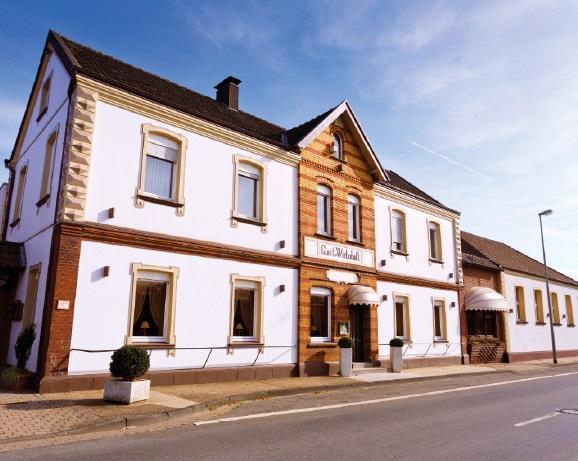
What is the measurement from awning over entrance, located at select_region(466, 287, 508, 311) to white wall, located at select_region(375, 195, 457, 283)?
4.77 feet

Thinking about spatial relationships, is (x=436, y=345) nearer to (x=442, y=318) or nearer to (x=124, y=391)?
(x=442, y=318)

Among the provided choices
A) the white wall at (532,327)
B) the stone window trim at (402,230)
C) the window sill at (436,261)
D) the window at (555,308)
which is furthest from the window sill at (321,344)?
the window at (555,308)

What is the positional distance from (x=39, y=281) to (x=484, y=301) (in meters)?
19.3

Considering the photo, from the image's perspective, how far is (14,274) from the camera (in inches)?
537

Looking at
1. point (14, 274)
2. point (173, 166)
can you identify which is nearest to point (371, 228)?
point (173, 166)

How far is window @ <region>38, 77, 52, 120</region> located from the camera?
48.9 feet

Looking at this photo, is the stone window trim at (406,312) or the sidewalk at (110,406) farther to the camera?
the stone window trim at (406,312)

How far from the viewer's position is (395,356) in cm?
1747

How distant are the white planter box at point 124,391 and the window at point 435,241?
652 inches

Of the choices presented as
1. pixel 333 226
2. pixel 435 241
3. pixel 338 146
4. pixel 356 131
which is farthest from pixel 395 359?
pixel 356 131

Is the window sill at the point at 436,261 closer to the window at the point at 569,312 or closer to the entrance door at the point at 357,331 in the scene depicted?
the entrance door at the point at 357,331

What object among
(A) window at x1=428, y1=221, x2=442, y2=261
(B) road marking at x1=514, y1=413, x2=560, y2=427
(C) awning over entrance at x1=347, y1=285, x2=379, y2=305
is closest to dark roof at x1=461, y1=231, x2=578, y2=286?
(A) window at x1=428, y1=221, x2=442, y2=261

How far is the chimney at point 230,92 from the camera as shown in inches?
767

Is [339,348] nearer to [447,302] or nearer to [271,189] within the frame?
[271,189]
